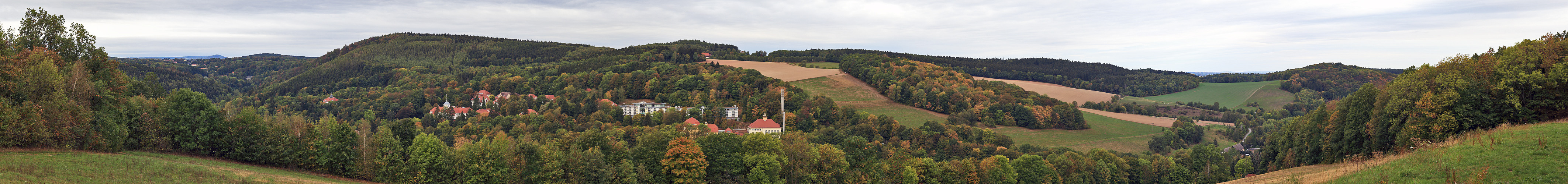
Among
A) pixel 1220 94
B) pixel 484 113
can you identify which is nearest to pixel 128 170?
pixel 484 113

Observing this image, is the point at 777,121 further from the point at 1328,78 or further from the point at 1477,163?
the point at 1328,78

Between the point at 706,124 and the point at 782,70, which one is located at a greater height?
the point at 782,70

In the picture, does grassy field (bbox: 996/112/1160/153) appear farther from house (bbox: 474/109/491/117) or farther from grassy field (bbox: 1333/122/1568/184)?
house (bbox: 474/109/491/117)

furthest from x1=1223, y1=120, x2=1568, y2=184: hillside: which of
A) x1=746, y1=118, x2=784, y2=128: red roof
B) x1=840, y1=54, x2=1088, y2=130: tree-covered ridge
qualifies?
x1=840, y1=54, x2=1088, y2=130: tree-covered ridge

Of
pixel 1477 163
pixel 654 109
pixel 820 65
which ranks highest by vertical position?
pixel 820 65

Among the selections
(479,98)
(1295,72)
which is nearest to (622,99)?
(479,98)

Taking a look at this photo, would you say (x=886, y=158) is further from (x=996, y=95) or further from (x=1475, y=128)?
(x=996, y=95)
